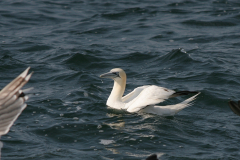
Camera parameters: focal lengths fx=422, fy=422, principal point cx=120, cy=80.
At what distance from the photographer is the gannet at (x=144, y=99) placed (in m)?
7.89

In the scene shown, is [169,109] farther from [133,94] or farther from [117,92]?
[117,92]

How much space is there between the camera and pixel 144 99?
8.03 meters

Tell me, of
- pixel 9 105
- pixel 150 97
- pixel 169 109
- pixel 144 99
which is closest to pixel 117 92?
pixel 144 99

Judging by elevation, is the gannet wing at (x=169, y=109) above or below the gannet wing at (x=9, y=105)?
below

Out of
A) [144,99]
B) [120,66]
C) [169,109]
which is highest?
[144,99]

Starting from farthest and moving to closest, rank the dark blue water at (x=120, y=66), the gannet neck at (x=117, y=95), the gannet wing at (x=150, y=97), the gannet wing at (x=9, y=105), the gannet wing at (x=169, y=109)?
1. the gannet neck at (x=117, y=95)
2. the gannet wing at (x=169, y=109)
3. the gannet wing at (x=150, y=97)
4. the dark blue water at (x=120, y=66)
5. the gannet wing at (x=9, y=105)

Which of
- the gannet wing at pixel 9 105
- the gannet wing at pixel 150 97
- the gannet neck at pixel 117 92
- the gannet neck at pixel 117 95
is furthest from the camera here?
the gannet neck at pixel 117 92

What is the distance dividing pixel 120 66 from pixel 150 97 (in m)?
3.50

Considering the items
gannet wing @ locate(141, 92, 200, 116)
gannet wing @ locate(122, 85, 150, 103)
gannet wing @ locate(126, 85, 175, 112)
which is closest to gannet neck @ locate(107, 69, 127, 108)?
gannet wing @ locate(122, 85, 150, 103)

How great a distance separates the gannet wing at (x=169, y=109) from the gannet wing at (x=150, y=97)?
28 centimetres

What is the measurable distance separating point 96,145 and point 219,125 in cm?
234

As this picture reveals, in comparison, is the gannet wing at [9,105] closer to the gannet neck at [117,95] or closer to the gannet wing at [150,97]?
the gannet wing at [150,97]

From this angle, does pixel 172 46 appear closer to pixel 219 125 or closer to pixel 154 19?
pixel 154 19

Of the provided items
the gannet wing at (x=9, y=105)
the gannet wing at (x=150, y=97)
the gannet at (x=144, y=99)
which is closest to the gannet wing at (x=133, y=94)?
the gannet at (x=144, y=99)
